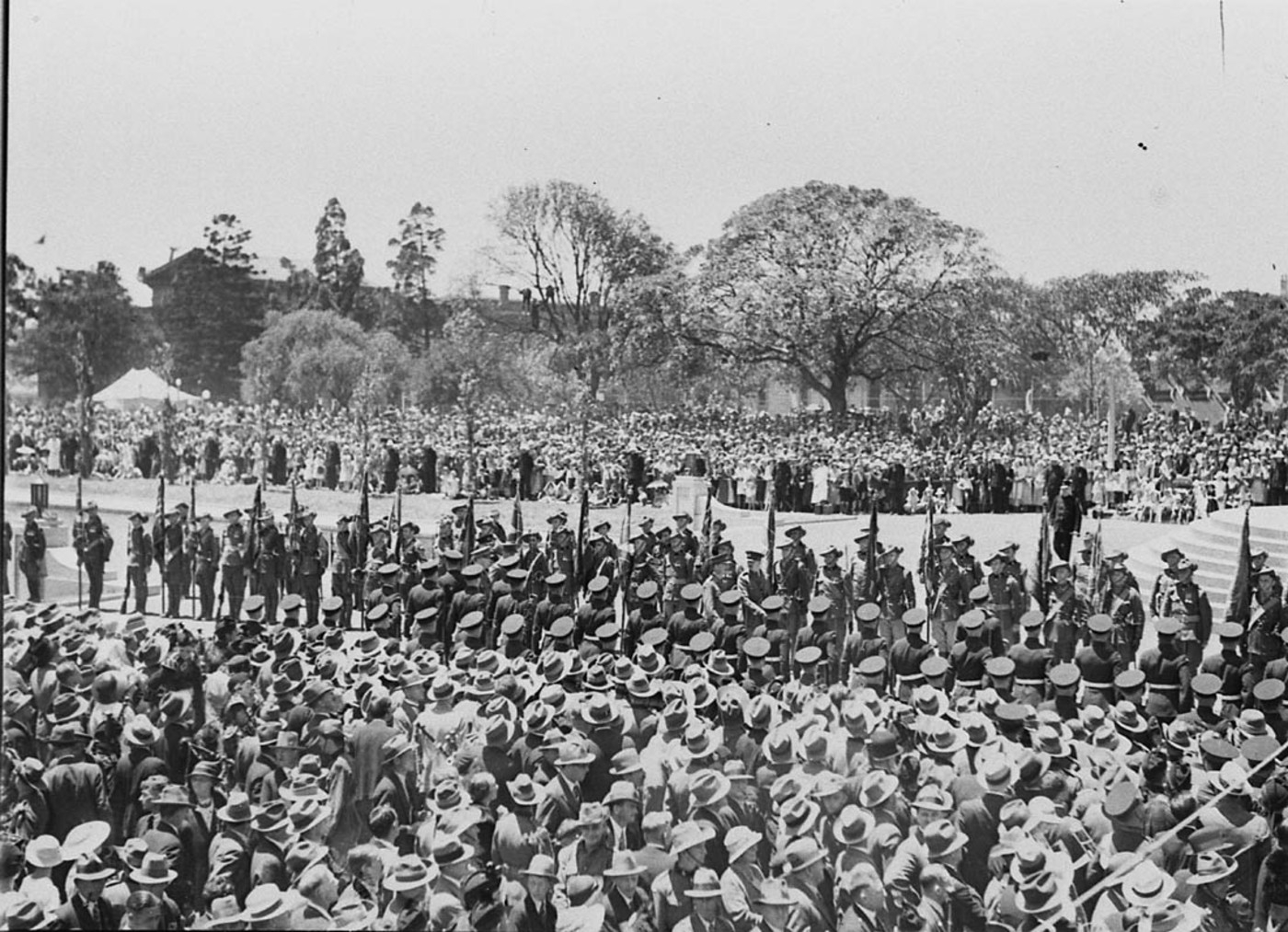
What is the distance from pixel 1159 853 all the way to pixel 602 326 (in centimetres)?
533

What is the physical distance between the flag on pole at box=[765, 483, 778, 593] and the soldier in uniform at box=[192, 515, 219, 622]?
381 centimetres

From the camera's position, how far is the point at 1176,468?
9.33m

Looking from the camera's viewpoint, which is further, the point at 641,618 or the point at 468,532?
the point at 468,532

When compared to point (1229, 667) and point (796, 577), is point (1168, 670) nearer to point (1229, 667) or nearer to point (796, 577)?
point (1229, 667)

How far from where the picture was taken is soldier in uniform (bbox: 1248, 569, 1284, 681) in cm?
771

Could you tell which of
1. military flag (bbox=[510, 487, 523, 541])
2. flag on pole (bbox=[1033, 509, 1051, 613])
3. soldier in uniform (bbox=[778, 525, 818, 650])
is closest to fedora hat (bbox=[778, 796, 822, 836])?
soldier in uniform (bbox=[778, 525, 818, 650])

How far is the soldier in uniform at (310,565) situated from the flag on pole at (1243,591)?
19.6 feet

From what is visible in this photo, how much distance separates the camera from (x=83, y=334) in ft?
27.5

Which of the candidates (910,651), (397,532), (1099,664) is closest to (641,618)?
(910,651)

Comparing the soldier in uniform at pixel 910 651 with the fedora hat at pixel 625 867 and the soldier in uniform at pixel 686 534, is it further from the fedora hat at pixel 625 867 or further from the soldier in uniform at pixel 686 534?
the fedora hat at pixel 625 867

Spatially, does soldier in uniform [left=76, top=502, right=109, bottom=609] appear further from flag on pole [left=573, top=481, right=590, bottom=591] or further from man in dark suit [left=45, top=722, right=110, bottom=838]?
flag on pole [left=573, top=481, right=590, bottom=591]

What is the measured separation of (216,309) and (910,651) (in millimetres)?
5069

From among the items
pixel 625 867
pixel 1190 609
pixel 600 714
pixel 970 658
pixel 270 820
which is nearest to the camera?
pixel 625 867

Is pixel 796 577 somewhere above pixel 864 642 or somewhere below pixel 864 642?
above
